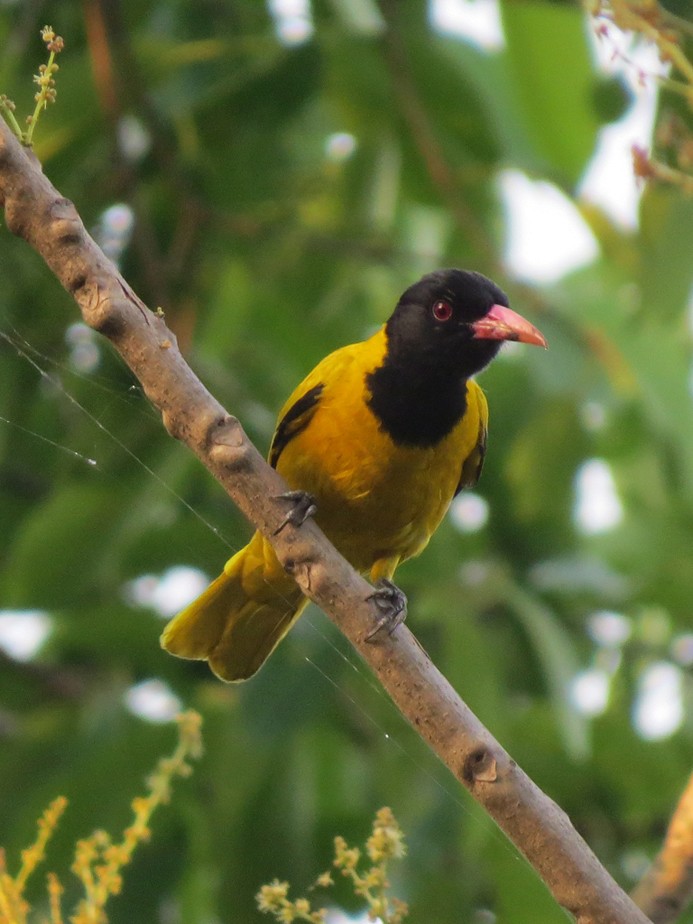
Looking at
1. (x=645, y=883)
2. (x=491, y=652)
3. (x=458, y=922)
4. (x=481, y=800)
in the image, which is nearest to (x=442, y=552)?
(x=491, y=652)

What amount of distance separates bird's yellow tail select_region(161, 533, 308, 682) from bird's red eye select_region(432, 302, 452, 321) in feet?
2.20

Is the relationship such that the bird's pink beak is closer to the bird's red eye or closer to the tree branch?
the bird's red eye

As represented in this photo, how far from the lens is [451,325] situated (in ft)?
10.6

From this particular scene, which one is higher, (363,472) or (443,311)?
(443,311)

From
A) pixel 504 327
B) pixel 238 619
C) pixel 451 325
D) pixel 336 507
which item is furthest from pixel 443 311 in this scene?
pixel 238 619

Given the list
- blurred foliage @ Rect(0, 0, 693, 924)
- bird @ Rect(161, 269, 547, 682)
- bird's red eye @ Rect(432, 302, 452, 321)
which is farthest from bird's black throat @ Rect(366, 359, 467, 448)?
blurred foliage @ Rect(0, 0, 693, 924)

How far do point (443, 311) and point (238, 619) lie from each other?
851 millimetres

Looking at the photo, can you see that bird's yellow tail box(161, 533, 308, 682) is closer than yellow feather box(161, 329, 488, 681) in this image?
No

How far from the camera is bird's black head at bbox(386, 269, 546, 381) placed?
317 cm

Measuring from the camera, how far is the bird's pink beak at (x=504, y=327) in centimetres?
294

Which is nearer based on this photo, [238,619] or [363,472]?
[363,472]

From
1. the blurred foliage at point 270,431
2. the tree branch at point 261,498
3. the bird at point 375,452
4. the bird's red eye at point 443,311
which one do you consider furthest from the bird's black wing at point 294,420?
the tree branch at point 261,498

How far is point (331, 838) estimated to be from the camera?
3.34 m

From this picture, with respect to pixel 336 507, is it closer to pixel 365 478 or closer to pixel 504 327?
pixel 365 478
